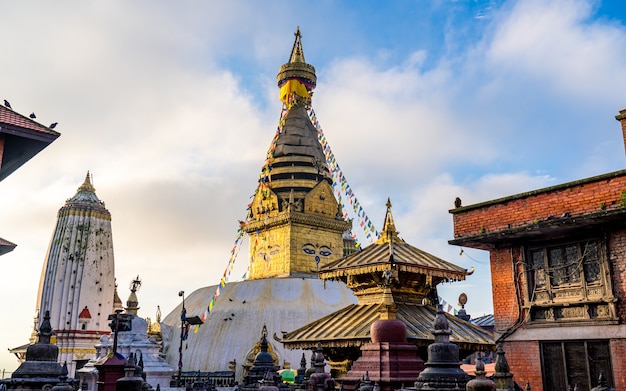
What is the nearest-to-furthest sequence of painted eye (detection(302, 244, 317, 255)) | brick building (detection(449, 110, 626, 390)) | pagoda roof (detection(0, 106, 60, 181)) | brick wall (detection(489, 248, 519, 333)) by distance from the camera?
brick building (detection(449, 110, 626, 390)) < brick wall (detection(489, 248, 519, 333)) < pagoda roof (detection(0, 106, 60, 181)) < painted eye (detection(302, 244, 317, 255))

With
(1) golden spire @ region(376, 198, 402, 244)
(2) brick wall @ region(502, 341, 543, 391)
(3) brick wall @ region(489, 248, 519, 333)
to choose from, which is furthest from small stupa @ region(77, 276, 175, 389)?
(2) brick wall @ region(502, 341, 543, 391)

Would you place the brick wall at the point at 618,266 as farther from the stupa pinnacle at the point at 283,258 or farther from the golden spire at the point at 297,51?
the golden spire at the point at 297,51

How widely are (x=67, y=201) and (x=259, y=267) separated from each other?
13812mm

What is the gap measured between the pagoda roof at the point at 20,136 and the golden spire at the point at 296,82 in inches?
1167

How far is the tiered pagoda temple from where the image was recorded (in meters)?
12.1

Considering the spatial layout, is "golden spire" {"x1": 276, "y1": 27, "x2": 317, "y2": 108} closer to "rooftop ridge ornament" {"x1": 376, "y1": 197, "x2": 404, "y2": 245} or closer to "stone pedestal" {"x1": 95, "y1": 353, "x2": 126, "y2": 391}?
"rooftop ridge ornament" {"x1": 376, "y1": 197, "x2": 404, "y2": 245}

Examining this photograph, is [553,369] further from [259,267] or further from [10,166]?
[259,267]

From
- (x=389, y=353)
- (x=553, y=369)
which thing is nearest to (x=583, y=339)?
(x=553, y=369)

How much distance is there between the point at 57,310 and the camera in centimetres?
3459

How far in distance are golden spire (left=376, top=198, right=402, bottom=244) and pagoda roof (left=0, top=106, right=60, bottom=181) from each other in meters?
8.63

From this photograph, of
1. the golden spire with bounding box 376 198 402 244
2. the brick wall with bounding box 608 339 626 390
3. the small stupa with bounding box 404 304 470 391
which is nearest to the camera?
the small stupa with bounding box 404 304 470 391

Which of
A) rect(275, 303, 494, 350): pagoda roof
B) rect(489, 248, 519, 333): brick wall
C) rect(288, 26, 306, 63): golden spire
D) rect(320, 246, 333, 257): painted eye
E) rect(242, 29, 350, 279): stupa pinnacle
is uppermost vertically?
rect(288, 26, 306, 63): golden spire

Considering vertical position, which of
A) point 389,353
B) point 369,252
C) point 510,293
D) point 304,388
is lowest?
point 304,388

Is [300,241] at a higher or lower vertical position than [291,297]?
higher
